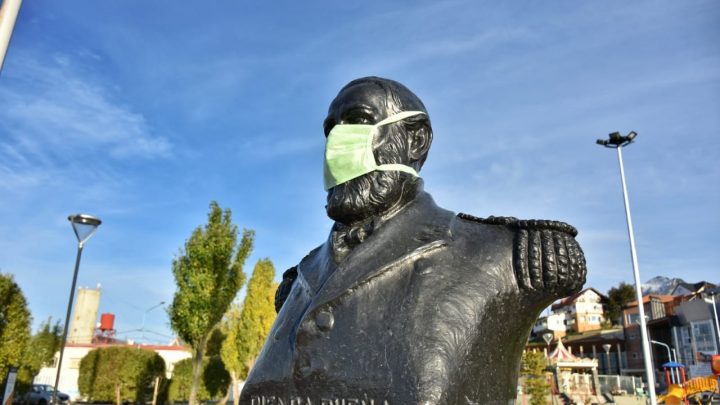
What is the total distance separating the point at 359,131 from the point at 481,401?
1.17m

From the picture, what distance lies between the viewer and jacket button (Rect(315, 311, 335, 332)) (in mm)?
1903

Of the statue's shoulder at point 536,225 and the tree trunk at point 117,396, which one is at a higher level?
the statue's shoulder at point 536,225

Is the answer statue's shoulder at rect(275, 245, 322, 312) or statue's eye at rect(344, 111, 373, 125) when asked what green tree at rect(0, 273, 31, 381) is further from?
statue's eye at rect(344, 111, 373, 125)

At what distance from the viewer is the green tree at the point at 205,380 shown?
31406mm

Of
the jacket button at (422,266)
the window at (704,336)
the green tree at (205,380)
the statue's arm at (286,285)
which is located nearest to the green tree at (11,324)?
the green tree at (205,380)

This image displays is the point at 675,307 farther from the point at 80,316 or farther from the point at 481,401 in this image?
the point at 80,316

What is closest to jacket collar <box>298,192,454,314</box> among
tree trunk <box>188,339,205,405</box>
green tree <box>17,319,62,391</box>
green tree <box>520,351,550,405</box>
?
tree trunk <box>188,339,205,405</box>

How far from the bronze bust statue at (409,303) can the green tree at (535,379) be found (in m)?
23.6

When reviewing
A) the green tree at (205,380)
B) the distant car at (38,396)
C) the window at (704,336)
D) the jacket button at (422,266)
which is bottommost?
the distant car at (38,396)

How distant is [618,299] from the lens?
59438 mm

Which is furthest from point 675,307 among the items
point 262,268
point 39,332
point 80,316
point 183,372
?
point 80,316

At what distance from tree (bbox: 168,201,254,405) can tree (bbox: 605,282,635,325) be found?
170 feet

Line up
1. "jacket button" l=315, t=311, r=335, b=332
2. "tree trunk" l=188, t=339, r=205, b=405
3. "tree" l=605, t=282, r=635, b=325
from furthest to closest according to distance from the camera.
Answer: "tree" l=605, t=282, r=635, b=325 < "tree trunk" l=188, t=339, r=205, b=405 < "jacket button" l=315, t=311, r=335, b=332

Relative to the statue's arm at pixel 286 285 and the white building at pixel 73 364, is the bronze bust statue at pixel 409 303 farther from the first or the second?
the white building at pixel 73 364
